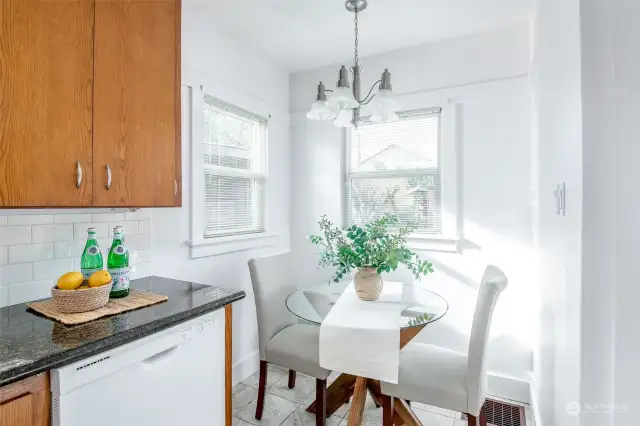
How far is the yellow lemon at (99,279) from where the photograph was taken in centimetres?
135

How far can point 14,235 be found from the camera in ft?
4.64

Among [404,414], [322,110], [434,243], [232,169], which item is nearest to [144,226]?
[232,169]

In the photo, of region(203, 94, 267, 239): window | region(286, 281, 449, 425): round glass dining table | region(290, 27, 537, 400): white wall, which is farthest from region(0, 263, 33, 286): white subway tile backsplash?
region(290, 27, 537, 400): white wall

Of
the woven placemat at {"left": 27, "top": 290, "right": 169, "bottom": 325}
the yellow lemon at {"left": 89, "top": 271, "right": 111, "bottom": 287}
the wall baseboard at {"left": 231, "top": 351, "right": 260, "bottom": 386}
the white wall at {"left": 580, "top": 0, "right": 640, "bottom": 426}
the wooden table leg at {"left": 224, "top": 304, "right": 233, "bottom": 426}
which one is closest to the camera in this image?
the white wall at {"left": 580, "top": 0, "right": 640, "bottom": 426}

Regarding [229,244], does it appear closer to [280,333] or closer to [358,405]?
[280,333]

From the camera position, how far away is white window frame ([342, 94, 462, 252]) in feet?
8.32

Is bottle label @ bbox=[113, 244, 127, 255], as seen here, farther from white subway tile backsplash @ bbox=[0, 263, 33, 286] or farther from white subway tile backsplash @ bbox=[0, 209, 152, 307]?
white subway tile backsplash @ bbox=[0, 263, 33, 286]

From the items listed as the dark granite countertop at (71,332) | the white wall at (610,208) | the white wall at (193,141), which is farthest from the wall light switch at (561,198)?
the white wall at (193,141)

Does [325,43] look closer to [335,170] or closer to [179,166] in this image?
[335,170]

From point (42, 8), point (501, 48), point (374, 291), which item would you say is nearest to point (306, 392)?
point (374, 291)

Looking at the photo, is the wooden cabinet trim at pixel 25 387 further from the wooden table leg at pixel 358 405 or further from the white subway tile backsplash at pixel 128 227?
the wooden table leg at pixel 358 405

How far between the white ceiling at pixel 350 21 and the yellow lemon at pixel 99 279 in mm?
1780

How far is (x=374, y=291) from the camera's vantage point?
196 cm

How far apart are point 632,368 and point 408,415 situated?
1279mm
